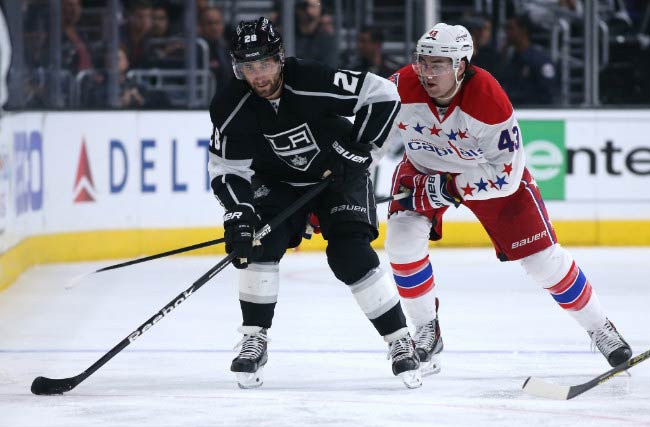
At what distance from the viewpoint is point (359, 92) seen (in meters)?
4.01

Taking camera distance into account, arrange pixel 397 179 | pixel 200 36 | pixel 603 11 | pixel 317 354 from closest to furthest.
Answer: pixel 397 179 → pixel 317 354 → pixel 200 36 → pixel 603 11

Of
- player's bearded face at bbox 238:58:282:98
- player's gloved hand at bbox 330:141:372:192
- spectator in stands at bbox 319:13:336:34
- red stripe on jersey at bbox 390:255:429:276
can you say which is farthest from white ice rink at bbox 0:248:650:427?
spectator in stands at bbox 319:13:336:34

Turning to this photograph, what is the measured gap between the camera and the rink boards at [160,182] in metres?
7.36

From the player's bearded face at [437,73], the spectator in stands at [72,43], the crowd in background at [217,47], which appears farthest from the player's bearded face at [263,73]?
the spectator in stands at [72,43]

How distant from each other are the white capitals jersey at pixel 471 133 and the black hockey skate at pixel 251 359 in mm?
713

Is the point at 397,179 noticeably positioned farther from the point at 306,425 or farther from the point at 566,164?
the point at 566,164

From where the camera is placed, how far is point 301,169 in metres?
4.11

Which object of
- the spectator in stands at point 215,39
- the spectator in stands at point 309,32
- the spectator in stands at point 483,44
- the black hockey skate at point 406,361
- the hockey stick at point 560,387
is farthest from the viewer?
the spectator in stands at point 483,44

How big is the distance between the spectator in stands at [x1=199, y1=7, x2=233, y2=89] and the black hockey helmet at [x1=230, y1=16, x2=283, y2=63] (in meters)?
4.72

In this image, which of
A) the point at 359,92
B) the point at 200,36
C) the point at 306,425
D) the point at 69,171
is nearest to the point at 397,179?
the point at 359,92

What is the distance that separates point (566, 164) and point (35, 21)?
3.34 meters

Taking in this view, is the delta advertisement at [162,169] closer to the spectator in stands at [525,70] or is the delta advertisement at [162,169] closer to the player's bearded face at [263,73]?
the spectator in stands at [525,70]

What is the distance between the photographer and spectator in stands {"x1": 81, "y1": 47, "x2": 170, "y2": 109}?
8133 mm

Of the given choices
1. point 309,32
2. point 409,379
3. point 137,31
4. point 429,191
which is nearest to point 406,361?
point 409,379
